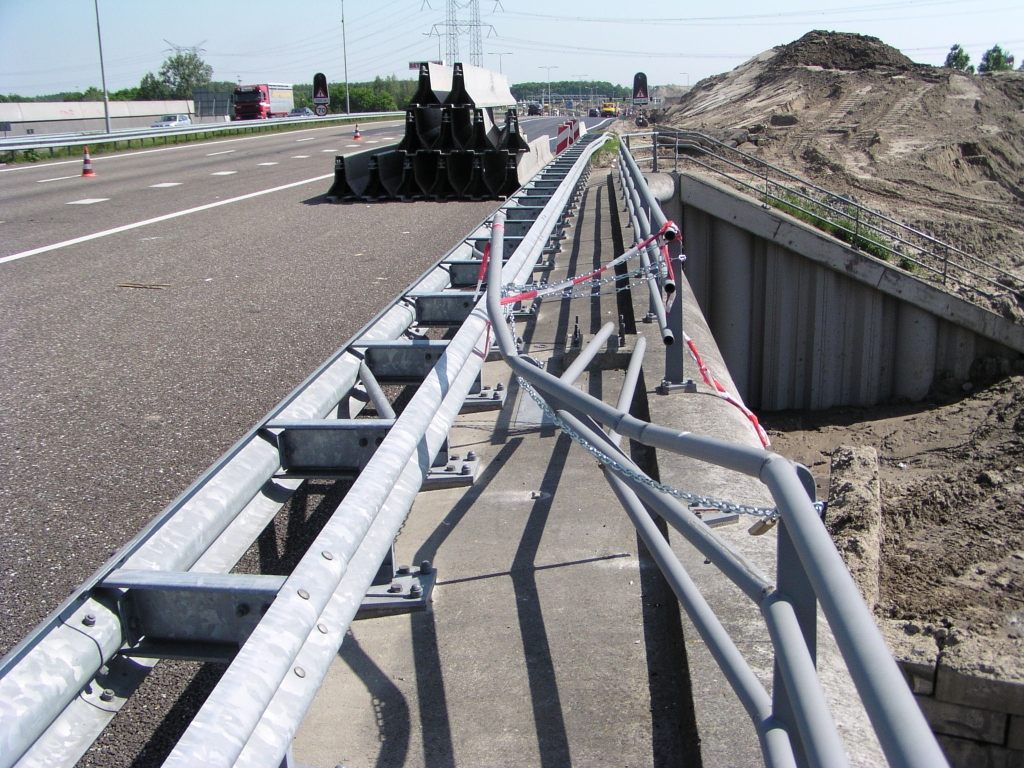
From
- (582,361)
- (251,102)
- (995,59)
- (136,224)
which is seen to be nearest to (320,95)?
(251,102)

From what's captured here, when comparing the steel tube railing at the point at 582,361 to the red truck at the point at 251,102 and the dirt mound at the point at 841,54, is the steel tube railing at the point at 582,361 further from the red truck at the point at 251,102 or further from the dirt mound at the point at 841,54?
the red truck at the point at 251,102

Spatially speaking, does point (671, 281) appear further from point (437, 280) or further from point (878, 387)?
point (878, 387)

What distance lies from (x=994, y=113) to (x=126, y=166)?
29894mm

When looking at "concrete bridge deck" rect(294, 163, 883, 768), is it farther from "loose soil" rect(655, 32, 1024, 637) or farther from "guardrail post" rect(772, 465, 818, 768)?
"loose soil" rect(655, 32, 1024, 637)

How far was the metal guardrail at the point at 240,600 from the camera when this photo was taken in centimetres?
148

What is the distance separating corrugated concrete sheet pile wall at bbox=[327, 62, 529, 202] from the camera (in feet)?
49.9

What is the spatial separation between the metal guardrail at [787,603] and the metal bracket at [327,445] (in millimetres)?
511

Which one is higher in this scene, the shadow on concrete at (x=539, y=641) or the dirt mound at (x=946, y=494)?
the shadow on concrete at (x=539, y=641)

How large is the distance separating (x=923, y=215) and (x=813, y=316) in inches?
300

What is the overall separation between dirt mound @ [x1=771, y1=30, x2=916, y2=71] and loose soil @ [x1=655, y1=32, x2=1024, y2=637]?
0.28 ft

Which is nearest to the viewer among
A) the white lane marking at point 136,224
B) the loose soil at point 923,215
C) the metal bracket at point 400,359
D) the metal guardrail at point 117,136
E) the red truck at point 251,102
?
the metal bracket at point 400,359

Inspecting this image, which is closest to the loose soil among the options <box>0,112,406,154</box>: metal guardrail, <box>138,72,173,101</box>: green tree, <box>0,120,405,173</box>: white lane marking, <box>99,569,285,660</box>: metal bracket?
<box>99,569,285,660</box>: metal bracket

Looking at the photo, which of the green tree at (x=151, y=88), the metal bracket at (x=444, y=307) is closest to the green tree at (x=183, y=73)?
the green tree at (x=151, y=88)

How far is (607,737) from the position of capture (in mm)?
2377
